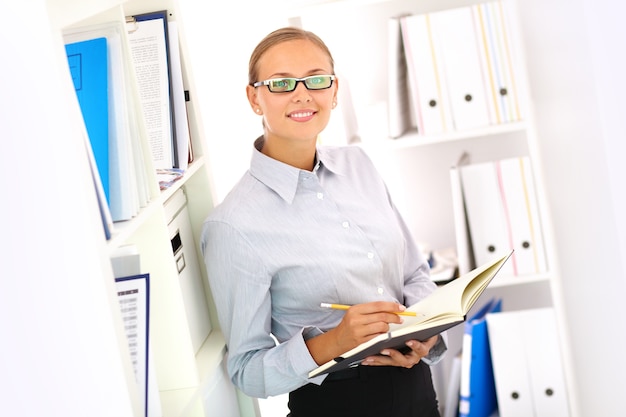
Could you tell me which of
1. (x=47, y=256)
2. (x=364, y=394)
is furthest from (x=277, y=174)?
(x=47, y=256)

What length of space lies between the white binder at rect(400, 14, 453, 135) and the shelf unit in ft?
2.87

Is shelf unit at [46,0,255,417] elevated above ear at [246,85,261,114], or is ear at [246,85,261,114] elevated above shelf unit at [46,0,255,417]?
ear at [246,85,261,114]

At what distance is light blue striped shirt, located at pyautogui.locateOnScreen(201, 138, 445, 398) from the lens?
1.84 m

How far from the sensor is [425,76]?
273 cm

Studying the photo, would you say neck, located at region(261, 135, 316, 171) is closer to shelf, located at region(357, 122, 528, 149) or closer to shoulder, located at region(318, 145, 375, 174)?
shoulder, located at region(318, 145, 375, 174)

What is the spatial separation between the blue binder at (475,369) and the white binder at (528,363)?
3cm

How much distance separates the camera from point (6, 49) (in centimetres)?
120

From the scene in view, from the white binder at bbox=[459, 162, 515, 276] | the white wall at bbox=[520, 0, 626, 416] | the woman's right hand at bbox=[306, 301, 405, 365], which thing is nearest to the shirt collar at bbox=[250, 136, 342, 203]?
the woman's right hand at bbox=[306, 301, 405, 365]

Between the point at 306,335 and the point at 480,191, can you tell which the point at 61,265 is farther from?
the point at 480,191

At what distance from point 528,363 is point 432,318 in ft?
4.39

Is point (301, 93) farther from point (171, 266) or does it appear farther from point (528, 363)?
point (528, 363)

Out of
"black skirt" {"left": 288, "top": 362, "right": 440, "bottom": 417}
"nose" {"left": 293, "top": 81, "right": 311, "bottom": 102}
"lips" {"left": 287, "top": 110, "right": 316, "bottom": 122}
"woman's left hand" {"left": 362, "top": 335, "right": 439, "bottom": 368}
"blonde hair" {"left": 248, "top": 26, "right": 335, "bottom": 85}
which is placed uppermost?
"blonde hair" {"left": 248, "top": 26, "right": 335, "bottom": 85}

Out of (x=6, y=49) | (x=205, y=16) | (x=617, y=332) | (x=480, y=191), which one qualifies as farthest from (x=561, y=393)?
(x=6, y=49)

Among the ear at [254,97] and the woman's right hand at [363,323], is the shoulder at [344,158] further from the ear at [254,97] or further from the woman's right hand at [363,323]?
the woman's right hand at [363,323]
